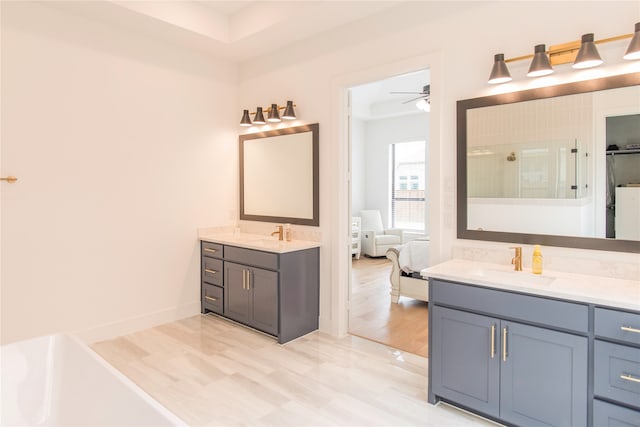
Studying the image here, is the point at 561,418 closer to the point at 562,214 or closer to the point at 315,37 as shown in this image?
the point at 562,214

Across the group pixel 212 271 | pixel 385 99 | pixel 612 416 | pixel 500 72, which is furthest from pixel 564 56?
pixel 385 99

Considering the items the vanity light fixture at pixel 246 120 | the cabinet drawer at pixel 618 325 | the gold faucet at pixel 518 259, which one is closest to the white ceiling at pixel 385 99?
the vanity light fixture at pixel 246 120

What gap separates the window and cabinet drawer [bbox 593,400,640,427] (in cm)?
609

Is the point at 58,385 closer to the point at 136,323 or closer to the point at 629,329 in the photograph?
the point at 136,323

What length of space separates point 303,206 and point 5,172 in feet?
8.14

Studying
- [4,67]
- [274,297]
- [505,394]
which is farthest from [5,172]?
[505,394]

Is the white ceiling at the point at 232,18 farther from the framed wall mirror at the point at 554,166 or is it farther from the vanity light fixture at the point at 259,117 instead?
the framed wall mirror at the point at 554,166

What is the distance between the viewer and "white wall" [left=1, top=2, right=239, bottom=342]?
3141 millimetres

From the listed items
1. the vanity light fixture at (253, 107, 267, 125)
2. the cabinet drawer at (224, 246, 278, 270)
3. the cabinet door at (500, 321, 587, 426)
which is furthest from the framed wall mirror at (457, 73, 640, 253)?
the vanity light fixture at (253, 107, 267, 125)

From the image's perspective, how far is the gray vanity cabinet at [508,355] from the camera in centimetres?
199

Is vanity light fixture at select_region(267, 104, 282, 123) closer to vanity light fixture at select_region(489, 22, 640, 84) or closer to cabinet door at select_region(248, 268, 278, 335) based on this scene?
cabinet door at select_region(248, 268, 278, 335)

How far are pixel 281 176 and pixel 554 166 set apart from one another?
255 cm

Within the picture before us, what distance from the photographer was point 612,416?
1.88 meters

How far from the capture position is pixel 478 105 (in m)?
2.79
